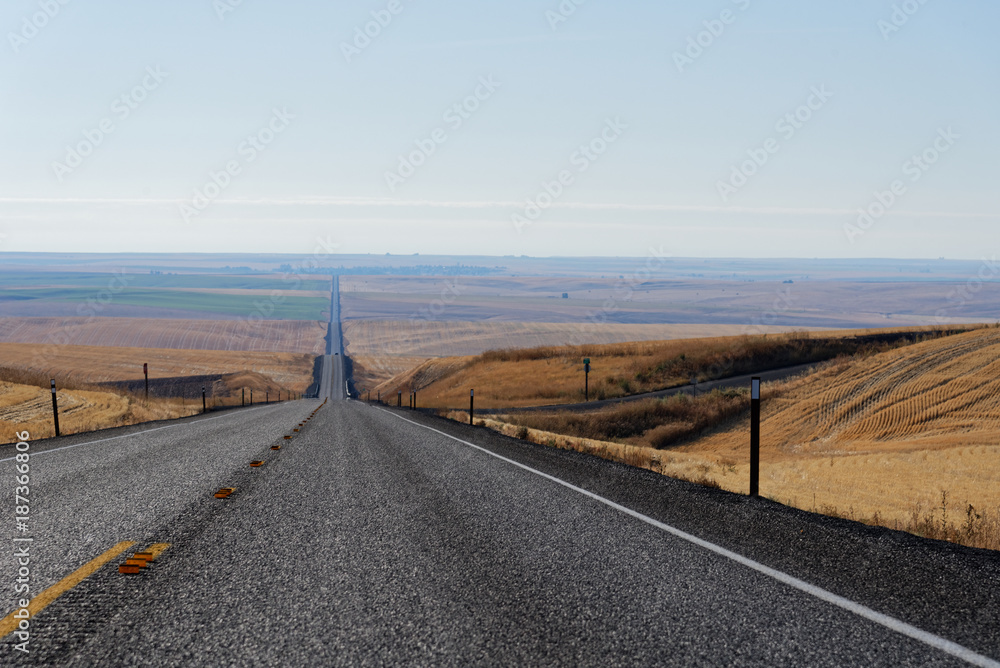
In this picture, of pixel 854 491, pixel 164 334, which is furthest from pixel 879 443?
pixel 164 334

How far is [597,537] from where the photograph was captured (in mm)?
6855

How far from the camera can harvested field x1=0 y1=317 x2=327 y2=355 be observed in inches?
5802

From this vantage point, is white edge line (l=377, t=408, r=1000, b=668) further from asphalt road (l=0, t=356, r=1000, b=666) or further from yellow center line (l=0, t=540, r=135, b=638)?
yellow center line (l=0, t=540, r=135, b=638)

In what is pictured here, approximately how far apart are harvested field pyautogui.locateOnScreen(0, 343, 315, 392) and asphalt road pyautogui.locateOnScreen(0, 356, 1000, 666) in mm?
76046

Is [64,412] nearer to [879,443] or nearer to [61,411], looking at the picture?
[61,411]

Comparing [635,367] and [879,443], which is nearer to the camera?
[879,443]

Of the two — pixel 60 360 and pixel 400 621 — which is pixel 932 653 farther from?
pixel 60 360

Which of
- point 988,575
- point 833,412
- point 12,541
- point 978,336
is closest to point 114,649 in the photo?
point 12,541

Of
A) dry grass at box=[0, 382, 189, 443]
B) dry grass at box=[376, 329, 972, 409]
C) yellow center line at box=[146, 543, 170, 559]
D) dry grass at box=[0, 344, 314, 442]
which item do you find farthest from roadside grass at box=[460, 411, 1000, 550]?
dry grass at box=[376, 329, 972, 409]

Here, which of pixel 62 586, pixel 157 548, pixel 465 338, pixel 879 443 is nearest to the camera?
pixel 62 586

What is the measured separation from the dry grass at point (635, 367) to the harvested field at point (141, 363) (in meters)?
37.7

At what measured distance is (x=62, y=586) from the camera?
5105mm

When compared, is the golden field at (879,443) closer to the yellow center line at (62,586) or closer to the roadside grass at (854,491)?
the roadside grass at (854,491)

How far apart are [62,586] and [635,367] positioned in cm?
4875
